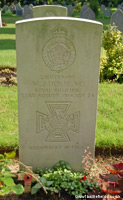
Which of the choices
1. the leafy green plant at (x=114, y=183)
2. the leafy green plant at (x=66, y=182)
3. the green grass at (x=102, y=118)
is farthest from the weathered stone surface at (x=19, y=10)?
the leafy green plant at (x=114, y=183)

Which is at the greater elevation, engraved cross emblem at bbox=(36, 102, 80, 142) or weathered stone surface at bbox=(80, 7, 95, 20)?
weathered stone surface at bbox=(80, 7, 95, 20)

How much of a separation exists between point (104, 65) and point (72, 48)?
13.8ft

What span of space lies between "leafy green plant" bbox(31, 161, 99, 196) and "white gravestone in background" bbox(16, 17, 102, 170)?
21cm

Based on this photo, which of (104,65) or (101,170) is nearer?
(101,170)

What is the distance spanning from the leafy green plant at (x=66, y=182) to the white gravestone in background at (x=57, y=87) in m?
0.21

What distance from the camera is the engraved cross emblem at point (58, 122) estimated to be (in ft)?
9.45

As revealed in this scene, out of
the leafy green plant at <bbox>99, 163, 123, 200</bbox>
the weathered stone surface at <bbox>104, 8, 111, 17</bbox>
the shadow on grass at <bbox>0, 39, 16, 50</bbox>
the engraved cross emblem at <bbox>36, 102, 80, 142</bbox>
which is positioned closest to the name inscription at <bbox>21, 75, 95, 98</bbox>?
the engraved cross emblem at <bbox>36, 102, 80, 142</bbox>

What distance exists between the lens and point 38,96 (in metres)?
2.79

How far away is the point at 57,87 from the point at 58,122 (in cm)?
46

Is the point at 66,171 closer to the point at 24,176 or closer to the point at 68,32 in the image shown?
the point at 24,176

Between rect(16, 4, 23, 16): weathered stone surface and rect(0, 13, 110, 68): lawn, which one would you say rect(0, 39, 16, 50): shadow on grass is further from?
rect(16, 4, 23, 16): weathered stone surface

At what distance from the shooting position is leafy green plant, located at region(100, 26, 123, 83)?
643 cm

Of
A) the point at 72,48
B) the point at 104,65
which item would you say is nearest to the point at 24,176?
the point at 72,48

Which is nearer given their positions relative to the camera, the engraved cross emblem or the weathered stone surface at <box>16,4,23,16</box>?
the engraved cross emblem
